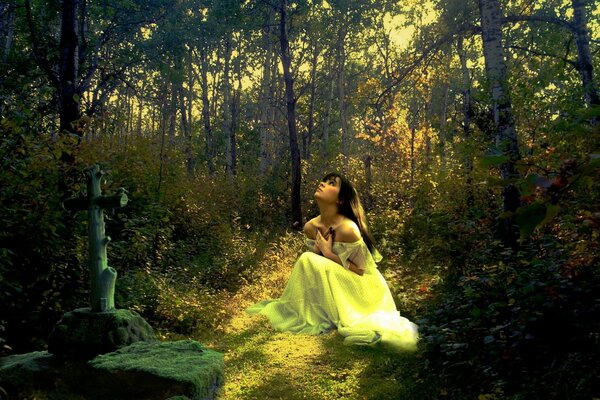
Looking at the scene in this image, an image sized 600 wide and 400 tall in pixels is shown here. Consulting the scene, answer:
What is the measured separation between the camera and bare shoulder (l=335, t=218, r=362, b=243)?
5.95 metres

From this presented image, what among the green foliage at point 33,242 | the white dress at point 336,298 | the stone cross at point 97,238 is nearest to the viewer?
the stone cross at point 97,238

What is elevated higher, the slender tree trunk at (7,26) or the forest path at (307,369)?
the slender tree trunk at (7,26)

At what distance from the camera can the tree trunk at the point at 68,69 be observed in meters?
5.97

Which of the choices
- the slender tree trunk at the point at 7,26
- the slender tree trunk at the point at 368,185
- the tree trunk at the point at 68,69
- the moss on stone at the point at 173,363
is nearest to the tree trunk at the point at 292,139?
the slender tree trunk at the point at 368,185

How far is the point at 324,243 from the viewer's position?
6.16 meters

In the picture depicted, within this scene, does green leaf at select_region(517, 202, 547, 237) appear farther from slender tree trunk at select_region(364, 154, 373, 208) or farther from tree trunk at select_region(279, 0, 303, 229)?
slender tree trunk at select_region(364, 154, 373, 208)

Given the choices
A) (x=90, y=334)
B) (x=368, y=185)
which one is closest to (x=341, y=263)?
(x=90, y=334)

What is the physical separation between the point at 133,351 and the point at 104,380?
0.35 m

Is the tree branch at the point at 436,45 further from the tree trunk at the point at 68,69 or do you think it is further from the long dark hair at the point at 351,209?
the tree trunk at the point at 68,69

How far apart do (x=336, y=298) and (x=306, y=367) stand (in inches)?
48.7

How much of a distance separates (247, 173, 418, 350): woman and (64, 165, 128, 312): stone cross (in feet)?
7.79

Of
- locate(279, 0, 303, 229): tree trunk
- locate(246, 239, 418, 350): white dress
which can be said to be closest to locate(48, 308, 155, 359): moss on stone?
locate(246, 239, 418, 350): white dress

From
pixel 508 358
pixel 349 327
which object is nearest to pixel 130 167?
pixel 349 327

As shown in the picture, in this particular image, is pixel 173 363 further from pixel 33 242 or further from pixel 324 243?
pixel 324 243
